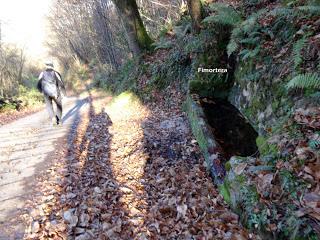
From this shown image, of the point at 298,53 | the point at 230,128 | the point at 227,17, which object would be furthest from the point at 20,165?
the point at 227,17

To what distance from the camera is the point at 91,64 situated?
2947 centimetres

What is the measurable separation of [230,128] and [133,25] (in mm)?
7210

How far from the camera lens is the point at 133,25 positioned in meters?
11.3

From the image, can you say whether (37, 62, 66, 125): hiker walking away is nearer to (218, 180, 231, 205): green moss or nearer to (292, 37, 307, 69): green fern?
(218, 180, 231, 205): green moss

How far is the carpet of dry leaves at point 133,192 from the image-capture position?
11.8 ft

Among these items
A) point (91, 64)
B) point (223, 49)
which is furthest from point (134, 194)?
point (91, 64)

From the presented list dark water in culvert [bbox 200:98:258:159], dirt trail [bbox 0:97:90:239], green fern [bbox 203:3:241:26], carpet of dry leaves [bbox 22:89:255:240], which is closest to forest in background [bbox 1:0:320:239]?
green fern [bbox 203:3:241:26]

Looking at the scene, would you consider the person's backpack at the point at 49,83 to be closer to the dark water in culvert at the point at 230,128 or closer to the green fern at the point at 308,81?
the dark water in culvert at the point at 230,128

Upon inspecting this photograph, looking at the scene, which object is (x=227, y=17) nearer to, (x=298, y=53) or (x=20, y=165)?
(x=298, y=53)

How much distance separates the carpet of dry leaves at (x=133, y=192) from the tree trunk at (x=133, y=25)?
536cm

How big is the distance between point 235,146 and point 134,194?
2.10 meters

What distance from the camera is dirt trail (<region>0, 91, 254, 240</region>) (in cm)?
364

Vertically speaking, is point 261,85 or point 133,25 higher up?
point 133,25

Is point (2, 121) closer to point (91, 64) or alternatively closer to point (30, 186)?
point (30, 186)
